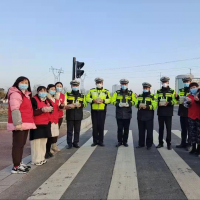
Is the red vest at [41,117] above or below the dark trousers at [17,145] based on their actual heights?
above

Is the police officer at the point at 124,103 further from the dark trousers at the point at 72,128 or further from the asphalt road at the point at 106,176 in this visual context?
the dark trousers at the point at 72,128

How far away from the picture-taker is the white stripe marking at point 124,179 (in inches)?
141

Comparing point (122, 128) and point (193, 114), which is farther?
point (122, 128)

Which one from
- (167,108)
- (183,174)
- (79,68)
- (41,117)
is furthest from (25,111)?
(79,68)

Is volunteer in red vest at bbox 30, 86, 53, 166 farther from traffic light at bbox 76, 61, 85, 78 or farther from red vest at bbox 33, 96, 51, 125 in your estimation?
traffic light at bbox 76, 61, 85, 78

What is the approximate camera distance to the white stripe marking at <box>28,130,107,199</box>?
3623 millimetres

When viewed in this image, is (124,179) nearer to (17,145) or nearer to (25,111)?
(17,145)

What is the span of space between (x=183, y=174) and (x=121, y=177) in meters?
1.30

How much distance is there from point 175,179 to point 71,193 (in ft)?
6.59

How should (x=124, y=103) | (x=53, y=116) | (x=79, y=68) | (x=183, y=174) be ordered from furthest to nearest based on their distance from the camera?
(x=79, y=68)
(x=124, y=103)
(x=53, y=116)
(x=183, y=174)

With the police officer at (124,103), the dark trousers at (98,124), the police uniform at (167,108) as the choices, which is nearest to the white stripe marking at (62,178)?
the dark trousers at (98,124)

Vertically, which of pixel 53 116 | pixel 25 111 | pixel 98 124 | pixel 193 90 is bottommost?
pixel 98 124

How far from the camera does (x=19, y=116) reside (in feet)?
14.5

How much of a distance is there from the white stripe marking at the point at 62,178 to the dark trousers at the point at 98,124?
1.12 metres
